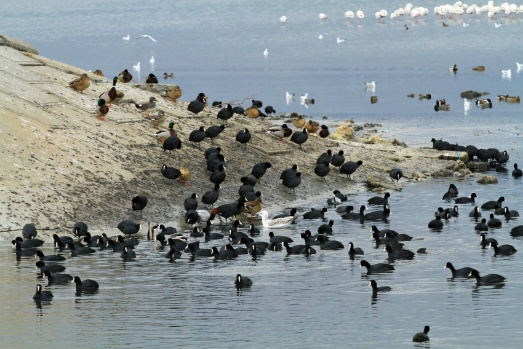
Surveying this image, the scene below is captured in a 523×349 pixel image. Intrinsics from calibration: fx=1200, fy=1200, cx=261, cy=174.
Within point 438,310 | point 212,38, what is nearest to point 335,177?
point 438,310

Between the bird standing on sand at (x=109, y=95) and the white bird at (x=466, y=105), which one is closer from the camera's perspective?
the bird standing on sand at (x=109, y=95)

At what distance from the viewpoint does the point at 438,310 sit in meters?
22.4

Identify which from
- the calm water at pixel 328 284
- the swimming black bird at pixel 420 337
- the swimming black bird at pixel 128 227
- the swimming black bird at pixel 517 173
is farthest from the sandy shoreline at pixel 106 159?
the swimming black bird at pixel 420 337

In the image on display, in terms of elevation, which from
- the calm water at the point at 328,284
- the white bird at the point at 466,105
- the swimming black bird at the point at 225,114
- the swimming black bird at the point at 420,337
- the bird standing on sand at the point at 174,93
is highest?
the white bird at the point at 466,105

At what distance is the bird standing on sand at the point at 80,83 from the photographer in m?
38.4

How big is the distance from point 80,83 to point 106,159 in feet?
17.1

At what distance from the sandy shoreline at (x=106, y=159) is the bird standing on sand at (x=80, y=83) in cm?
23

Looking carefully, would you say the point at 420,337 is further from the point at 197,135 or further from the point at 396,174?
the point at 396,174

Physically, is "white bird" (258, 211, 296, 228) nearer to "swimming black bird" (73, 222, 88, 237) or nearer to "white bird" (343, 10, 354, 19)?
"swimming black bird" (73, 222, 88, 237)

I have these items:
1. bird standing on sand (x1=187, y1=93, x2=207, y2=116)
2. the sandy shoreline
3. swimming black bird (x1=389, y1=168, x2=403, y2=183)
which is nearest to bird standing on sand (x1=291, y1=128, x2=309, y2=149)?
the sandy shoreline

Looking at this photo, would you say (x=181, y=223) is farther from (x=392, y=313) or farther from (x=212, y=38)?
(x=212, y=38)

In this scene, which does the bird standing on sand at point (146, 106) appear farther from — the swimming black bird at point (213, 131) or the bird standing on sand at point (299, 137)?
the bird standing on sand at point (299, 137)

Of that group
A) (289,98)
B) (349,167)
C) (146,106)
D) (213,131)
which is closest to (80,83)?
(146,106)

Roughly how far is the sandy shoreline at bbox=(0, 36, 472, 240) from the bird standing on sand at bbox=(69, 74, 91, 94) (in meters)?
0.23
